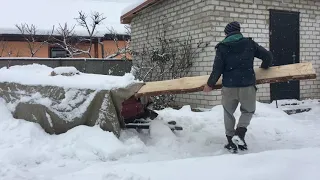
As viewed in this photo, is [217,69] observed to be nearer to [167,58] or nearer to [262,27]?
[262,27]

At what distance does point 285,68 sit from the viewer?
4840mm

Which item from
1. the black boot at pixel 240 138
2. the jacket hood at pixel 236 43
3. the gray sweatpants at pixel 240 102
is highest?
the jacket hood at pixel 236 43

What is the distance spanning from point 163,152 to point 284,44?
18.1 ft

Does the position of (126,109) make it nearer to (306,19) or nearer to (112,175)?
(112,175)

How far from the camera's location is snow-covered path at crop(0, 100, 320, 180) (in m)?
3.45

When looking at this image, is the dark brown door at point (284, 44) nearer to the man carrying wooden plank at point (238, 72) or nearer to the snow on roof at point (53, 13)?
the man carrying wooden plank at point (238, 72)

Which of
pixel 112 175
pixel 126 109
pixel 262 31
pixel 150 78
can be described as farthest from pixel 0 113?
pixel 262 31

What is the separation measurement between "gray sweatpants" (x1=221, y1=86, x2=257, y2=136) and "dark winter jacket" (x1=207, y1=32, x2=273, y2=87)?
86 millimetres

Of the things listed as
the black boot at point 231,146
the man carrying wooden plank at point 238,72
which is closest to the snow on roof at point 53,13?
the man carrying wooden plank at point 238,72

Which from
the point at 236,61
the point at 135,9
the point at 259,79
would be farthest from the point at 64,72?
the point at 135,9

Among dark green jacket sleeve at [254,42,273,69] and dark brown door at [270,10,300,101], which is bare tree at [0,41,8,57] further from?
dark green jacket sleeve at [254,42,273,69]

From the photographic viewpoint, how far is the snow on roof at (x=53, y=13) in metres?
17.6

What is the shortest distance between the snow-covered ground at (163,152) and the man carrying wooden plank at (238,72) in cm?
42

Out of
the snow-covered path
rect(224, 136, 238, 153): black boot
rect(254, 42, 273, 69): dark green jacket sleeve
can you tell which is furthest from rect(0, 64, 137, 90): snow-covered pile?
rect(254, 42, 273, 69): dark green jacket sleeve
